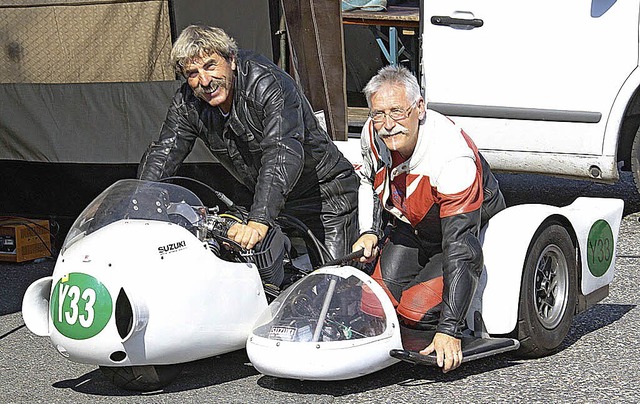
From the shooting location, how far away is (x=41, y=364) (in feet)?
16.7

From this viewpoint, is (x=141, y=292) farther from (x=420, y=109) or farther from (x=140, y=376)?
(x=420, y=109)

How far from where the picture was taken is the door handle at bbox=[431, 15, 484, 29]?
24.0ft

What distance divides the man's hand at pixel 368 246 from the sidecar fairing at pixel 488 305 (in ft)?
1.16

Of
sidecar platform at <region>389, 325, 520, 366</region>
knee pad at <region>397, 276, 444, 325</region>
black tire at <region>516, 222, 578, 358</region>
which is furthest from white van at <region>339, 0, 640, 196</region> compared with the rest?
sidecar platform at <region>389, 325, 520, 366</region>

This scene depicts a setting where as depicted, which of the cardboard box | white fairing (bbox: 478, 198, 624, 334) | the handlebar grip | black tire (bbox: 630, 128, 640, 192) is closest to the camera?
white fairing (bbox: 478, 198, 624, 334)

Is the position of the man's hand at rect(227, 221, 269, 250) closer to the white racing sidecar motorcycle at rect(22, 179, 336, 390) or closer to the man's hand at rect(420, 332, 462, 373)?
the white racing sidecar motorcycle at rect(22, 179, 336, 390)

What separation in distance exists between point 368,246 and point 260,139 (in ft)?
2.28

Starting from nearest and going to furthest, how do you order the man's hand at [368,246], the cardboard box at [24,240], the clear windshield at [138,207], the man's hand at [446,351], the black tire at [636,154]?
the man's hand at [446,351] → the clear windshield at [138,207] → the man's hand at [368,246] → the cardboard box at [24,240] → the black tire at [636,154]

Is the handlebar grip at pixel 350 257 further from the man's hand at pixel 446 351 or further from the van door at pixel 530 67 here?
the van door at pixel 530 67

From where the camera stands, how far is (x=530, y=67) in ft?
23.6

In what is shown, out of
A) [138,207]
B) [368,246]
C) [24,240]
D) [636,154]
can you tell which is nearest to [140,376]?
[138,207]

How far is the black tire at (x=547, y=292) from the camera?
15.7 feet

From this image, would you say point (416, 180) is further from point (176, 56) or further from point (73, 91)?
point (73, 91)

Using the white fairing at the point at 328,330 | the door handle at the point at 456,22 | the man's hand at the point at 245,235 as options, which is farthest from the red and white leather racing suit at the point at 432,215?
the door handle at the point at 456,22
